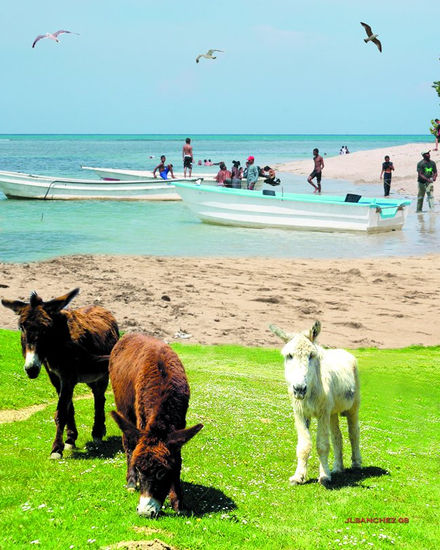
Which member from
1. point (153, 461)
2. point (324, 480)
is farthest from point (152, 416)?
point (324, 480)

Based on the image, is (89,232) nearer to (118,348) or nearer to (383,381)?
(383,381)

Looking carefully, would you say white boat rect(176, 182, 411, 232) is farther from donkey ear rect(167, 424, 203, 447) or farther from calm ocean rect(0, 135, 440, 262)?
donkey ear rect(167, 424, 203, 447)

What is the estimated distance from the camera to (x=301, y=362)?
7.64 m

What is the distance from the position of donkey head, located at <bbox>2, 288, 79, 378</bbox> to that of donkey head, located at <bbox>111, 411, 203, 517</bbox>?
205cm

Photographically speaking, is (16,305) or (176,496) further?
(16,305)

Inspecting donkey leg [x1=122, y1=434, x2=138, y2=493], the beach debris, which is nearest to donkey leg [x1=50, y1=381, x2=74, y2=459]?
donkey leg [x1=122, y1=434, x2=138, y2=493]

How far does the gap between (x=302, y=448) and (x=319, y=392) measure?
67cm

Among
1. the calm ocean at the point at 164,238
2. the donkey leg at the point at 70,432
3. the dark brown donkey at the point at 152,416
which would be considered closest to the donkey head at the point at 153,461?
the dark brown donkey at the point at 152,416

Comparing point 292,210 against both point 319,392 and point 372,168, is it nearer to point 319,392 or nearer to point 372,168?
point 319,392

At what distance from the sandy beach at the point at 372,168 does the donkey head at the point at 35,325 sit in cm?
5356

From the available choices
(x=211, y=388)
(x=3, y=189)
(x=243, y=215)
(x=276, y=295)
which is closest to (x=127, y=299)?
(x=276, y=295)

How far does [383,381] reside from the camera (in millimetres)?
14305

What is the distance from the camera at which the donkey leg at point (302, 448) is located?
8000 mm

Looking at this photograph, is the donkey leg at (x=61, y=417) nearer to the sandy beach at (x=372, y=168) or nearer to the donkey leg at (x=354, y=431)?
the donkey leg at (x=354, y=431)
